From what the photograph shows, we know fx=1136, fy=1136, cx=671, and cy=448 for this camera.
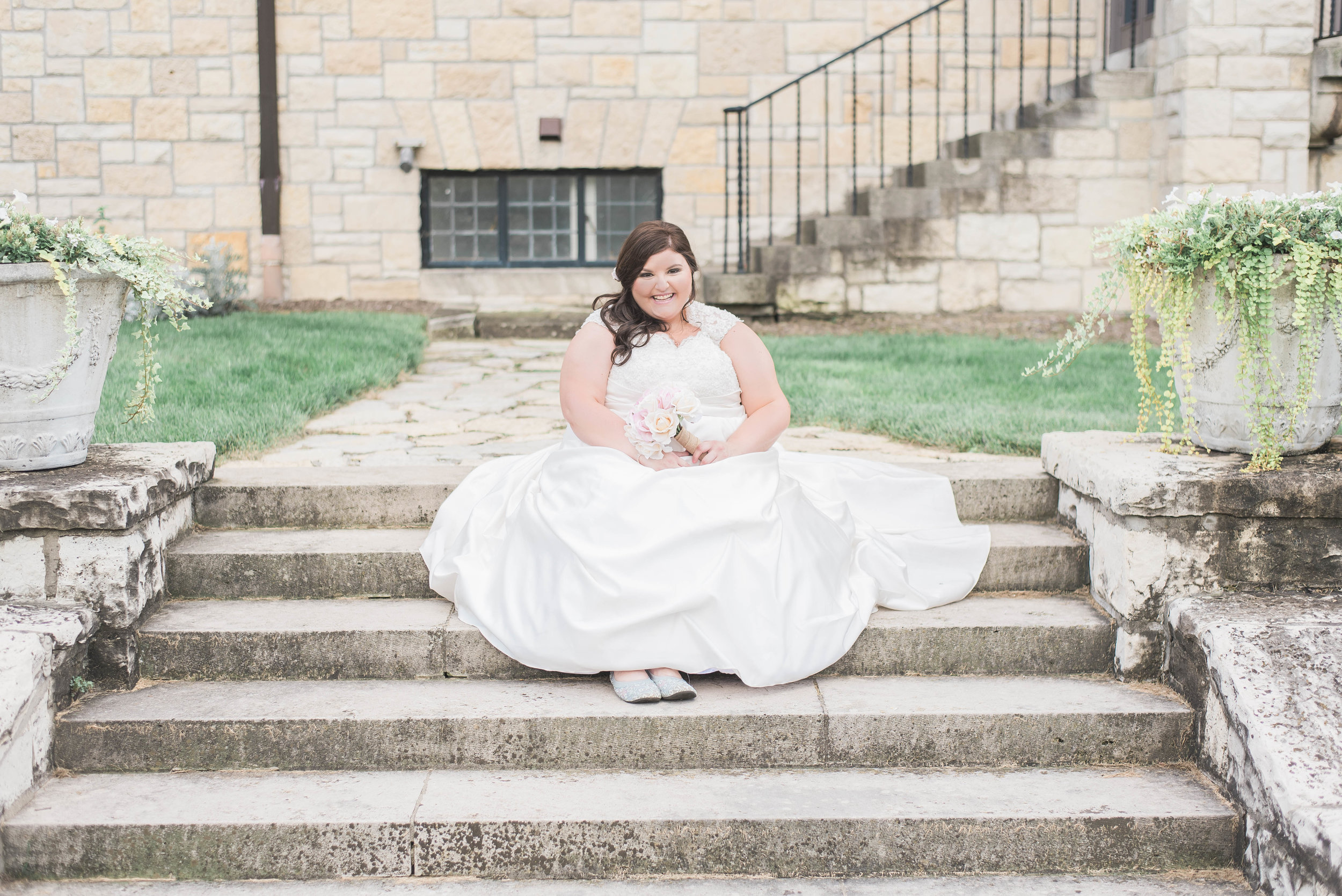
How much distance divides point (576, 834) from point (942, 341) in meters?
5.48

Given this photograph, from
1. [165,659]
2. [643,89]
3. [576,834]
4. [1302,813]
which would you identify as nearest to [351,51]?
[643,89]

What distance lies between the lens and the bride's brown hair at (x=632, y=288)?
3148mm

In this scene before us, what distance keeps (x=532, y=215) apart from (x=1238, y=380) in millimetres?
7398

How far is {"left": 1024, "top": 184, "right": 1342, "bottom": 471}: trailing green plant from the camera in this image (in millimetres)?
2682

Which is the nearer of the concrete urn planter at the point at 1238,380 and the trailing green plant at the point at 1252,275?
the trailing green plant at the point at 1252,275

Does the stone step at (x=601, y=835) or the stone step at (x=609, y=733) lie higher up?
the stone step at (x=609, y=733)

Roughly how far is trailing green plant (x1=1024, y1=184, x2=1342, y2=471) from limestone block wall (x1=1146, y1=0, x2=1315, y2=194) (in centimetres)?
547

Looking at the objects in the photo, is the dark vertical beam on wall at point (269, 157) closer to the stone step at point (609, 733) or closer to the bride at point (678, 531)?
the bride at point (678, 531)

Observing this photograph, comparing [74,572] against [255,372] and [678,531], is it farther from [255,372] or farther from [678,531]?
[255,372]

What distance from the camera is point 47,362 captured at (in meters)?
2.75

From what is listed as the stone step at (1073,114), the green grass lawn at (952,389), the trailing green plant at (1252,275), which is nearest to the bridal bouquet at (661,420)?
the trailing green plant at (1252,275)

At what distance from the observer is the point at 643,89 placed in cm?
905

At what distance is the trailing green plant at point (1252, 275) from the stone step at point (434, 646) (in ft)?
2.21

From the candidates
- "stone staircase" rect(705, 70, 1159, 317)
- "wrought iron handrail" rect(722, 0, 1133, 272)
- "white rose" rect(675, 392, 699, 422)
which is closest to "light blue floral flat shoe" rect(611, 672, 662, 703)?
"white rose" rect(675, 392, 699, 422)
